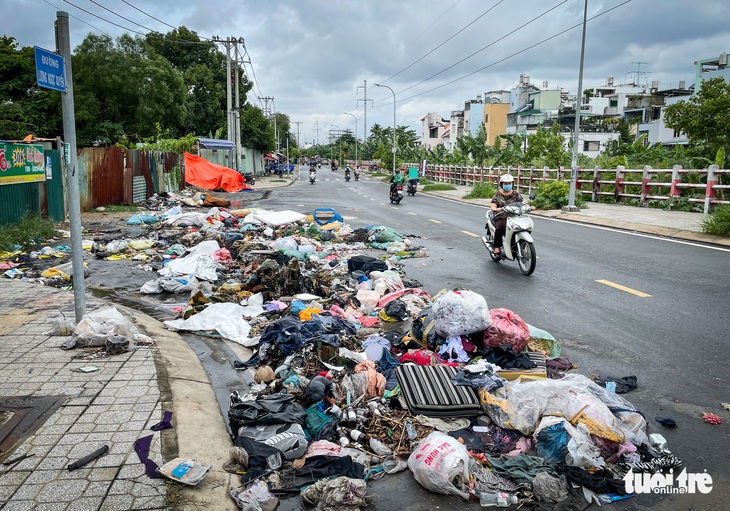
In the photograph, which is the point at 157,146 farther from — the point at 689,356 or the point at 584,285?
the point at 689,356

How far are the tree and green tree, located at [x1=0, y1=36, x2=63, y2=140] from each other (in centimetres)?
2949

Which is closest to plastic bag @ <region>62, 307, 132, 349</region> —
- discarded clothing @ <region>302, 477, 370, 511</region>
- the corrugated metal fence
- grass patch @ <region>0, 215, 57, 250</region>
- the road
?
the road

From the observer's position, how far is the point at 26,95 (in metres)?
31.2

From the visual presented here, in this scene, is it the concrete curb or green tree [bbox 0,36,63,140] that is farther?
green tree [bbox 0,36,63,140]

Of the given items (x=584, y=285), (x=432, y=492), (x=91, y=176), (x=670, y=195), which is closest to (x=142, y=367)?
(x=432, y=492)

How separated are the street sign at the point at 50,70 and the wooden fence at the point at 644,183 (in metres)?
17.4

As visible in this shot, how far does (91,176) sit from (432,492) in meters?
19.3

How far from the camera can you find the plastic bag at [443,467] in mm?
3445

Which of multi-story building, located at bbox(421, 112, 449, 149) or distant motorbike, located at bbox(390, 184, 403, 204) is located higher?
multi-story building, located at bbox(421, 112, 449, 149)

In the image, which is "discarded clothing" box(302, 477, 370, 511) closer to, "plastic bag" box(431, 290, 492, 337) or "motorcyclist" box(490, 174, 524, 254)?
"plastic bag" box(431, 290, 492, 337)

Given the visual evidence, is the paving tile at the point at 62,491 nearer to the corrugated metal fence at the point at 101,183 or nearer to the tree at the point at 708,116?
the corrugated metal fence at the point at 101,183

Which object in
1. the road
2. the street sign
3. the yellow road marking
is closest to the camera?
the road

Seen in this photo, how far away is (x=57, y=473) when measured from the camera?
327 cm

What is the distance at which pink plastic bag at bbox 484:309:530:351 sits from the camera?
539 cm
